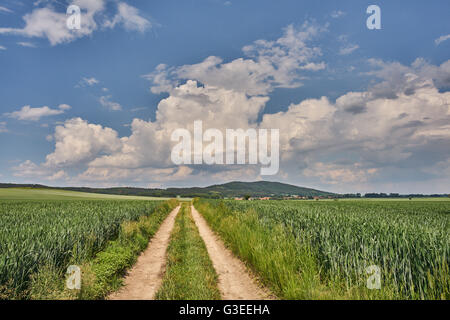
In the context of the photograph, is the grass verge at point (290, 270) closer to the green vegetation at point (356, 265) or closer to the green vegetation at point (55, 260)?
the green vegetation at point (356, 265)

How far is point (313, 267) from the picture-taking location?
277 inches

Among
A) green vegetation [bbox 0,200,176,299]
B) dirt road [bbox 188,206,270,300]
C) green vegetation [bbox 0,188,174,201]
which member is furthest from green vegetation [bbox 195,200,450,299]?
green vegetation [bbox 0,188,174,201]

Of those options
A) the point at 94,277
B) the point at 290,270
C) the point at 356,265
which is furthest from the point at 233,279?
the point at 94,277

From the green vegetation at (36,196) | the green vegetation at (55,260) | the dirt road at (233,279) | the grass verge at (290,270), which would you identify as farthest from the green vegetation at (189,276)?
the green vegetation at (36,196)

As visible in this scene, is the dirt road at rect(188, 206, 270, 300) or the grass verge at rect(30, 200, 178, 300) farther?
the dirt road at rect(188, 206, 270, 300)

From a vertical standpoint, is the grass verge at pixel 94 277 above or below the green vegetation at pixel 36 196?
Answer: above

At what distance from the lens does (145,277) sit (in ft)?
29.3

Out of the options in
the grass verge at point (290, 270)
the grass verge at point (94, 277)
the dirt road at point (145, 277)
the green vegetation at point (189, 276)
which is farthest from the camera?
the dirt road at point (145, 277)

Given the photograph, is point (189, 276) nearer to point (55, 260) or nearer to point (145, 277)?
point (145, 277)

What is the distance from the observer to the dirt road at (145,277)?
7.36 metres

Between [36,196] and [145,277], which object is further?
[36,196]

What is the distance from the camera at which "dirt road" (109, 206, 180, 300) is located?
7356 millimetres

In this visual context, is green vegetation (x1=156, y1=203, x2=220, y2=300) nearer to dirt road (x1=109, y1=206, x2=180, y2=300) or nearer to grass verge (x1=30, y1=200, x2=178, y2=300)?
dirt road (x1=109, y1=206, x2=180, y2=300)
